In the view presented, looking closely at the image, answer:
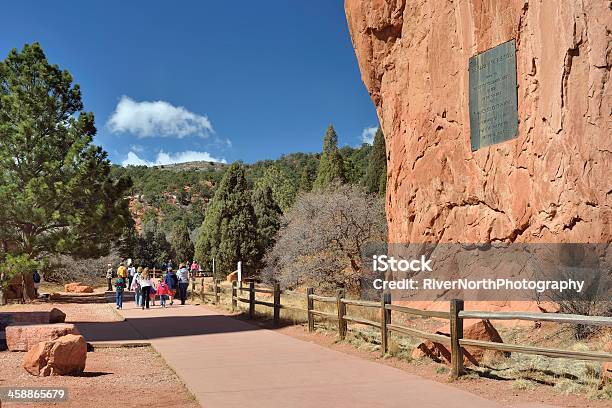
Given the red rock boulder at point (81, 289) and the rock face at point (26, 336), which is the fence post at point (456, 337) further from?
the red rock boulder at point (81, 289)

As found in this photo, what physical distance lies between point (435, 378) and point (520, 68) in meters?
8.26

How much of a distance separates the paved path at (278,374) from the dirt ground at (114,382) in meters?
0.24

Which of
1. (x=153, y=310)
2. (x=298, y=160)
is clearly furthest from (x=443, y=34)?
(x=298, y=160)

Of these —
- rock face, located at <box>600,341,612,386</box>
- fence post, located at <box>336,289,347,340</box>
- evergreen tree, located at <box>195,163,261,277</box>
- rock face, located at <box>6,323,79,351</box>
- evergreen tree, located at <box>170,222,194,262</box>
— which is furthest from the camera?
evergreen tree, located at <box>170,222,194,262</box>

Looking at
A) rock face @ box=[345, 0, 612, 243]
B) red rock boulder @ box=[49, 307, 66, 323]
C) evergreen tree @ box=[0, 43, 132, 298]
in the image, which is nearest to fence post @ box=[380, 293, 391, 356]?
rock face @ box=[345, 0, 612, 243]

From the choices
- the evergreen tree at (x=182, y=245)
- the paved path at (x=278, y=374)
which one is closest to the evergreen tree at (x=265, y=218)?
the evergreen tree at (x=182, y=245)

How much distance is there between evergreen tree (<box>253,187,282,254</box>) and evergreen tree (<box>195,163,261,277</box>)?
860mm

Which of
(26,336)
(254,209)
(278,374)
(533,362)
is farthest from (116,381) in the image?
(254,209)

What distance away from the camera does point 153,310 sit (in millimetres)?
22438

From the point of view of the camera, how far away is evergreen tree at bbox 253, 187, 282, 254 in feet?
146

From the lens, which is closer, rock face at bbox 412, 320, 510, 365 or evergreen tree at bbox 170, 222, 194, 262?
rock face at bbox 412, 320, 510, 365

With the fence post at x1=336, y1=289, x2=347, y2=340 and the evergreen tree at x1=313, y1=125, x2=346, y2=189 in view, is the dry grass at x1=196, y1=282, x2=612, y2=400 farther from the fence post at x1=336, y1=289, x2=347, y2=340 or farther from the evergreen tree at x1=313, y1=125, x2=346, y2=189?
the evergreen tree at x1=313, y1=125, x2=346, y2=189

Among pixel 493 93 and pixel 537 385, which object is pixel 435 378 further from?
pixel 493 93

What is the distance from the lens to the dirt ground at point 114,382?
735 centimetres
